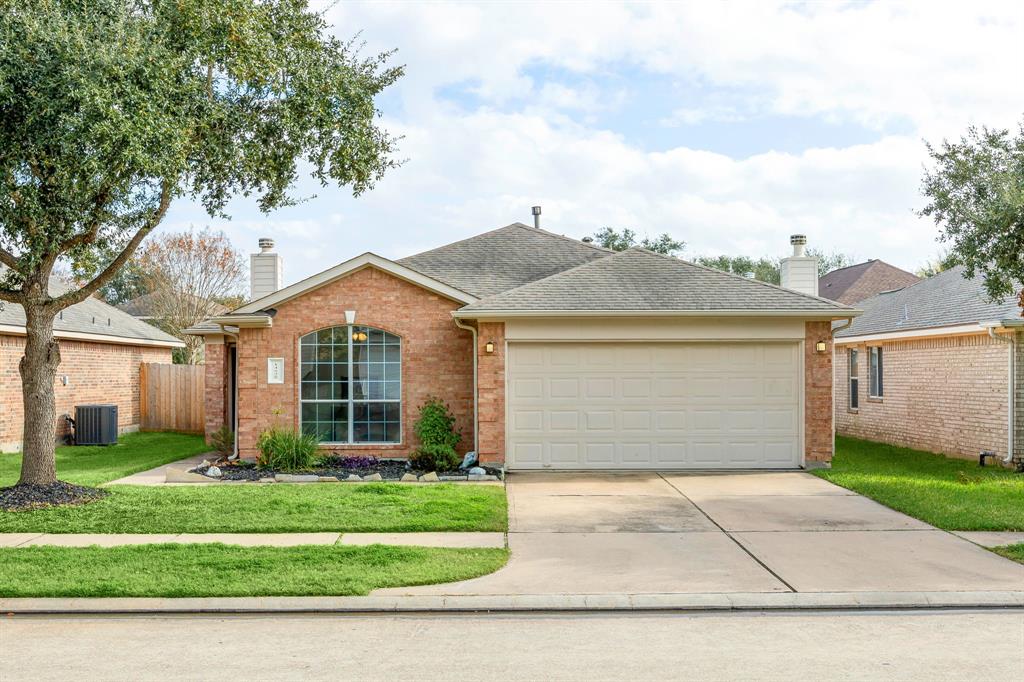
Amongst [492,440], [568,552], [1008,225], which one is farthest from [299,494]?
[1008,225]

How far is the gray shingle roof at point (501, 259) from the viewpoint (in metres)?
16.9

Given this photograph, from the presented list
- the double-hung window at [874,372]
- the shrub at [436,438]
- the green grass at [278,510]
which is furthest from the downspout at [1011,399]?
the shrub at [436,438]

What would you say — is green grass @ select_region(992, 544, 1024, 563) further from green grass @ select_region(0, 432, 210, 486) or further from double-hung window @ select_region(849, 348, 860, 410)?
double-hung window @ select_region(849, 348, 860, 410)

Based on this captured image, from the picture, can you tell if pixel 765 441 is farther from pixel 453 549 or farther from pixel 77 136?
pixel 77 136

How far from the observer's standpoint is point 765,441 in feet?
46.1

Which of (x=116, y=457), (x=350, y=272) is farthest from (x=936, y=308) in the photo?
(x=116, y=457)

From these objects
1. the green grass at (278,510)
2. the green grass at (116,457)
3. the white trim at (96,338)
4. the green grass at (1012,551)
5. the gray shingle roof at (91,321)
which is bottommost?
the green grass at (1012,551)

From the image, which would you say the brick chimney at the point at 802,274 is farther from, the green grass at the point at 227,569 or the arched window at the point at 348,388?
the green grass at the point at 227,569

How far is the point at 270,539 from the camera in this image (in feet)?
28.3

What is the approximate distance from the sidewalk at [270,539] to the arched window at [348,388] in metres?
5.88

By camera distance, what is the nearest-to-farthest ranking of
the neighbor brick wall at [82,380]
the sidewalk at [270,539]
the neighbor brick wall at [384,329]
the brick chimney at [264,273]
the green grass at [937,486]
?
1. the sidewalk at [270,539]
2. the green grass at [937,486]
3. the neighbor brick wall at [384,329]
4. the brick chimney at [264,273]
5. the neighbor brick wall at [82,380]

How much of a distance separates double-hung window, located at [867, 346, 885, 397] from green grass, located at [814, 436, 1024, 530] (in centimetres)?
268

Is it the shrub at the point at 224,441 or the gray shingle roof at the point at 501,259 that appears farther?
the gray shingle roof at the point at 501,259

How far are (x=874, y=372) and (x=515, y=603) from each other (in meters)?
16.1
